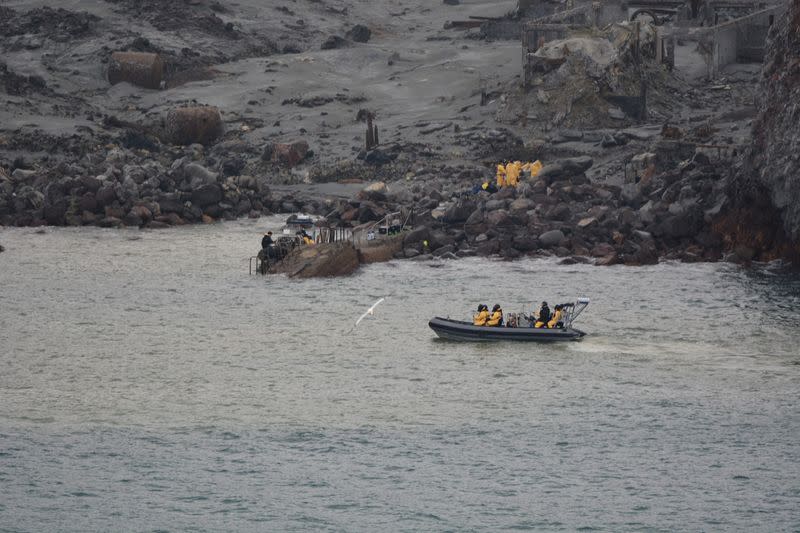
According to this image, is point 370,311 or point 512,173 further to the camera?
point 512,173

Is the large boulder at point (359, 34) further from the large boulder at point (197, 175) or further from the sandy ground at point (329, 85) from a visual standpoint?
the large boulder at point (197, 175)

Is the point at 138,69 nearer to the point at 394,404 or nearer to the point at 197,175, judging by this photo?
the point at 197,175

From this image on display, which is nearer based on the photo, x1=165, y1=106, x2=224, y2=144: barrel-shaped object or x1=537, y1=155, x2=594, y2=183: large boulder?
x1=537, y1=155, x2=594, y2=183: large boulder

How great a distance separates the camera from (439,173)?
90.2 m

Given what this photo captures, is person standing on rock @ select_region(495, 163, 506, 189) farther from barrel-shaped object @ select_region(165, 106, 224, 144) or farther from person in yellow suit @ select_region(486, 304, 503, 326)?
person in yellow suit @ select_region(486, 304, 503, 326)

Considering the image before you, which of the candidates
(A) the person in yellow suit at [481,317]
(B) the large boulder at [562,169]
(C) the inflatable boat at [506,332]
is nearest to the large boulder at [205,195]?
(B) the large boulder at [562,169]

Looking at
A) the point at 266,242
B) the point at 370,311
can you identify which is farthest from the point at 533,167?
the point at 370,311

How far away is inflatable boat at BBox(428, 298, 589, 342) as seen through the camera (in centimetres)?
5744

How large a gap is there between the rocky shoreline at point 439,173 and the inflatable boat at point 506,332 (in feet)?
48.7

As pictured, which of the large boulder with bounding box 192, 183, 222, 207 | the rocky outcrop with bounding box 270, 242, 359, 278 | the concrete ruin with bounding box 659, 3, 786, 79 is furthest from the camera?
the concrete ruin with bounding box 659, 3, 786, 79

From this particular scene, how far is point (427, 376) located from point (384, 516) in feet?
40.3

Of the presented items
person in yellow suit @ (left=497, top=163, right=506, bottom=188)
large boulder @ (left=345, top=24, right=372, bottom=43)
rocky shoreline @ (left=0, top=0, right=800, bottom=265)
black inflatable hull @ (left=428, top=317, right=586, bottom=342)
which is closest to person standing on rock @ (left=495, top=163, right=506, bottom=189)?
person in yellow suit @ (left=497, top=163, right=506, bottom=188)

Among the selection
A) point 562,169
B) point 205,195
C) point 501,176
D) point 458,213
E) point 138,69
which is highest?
point 138,69

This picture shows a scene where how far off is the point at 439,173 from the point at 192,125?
2093 cm
